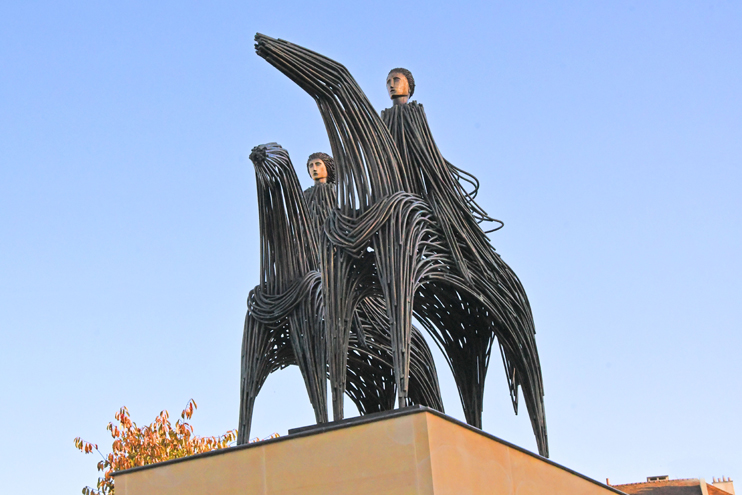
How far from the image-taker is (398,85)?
10.5 m

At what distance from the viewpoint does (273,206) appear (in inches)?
426

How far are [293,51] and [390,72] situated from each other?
1.60 m

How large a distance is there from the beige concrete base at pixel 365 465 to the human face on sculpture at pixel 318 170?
13.5 ft

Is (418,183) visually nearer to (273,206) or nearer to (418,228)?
(418,228)

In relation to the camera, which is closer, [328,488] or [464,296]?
[328,488]

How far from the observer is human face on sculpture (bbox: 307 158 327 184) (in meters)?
11.6

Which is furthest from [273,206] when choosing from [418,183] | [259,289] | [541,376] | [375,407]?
[541,376]

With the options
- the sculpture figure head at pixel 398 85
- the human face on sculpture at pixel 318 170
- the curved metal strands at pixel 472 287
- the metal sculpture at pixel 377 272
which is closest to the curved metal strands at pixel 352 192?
the metal sculpture at pixel 377 272

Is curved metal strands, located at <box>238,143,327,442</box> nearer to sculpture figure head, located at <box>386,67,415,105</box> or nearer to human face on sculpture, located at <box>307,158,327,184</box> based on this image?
human face on sculpture, located at <box>307,158,327,184</box>

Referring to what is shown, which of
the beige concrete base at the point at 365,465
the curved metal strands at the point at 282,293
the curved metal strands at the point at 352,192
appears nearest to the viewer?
the beige concrete base at the point at 365,465

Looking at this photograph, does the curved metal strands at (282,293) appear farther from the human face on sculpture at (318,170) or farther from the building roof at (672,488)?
the building roof at (672,488)

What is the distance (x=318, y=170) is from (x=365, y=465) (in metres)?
4.72

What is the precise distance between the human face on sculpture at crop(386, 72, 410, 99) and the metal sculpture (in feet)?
0.05

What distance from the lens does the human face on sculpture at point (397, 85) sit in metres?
10.5
